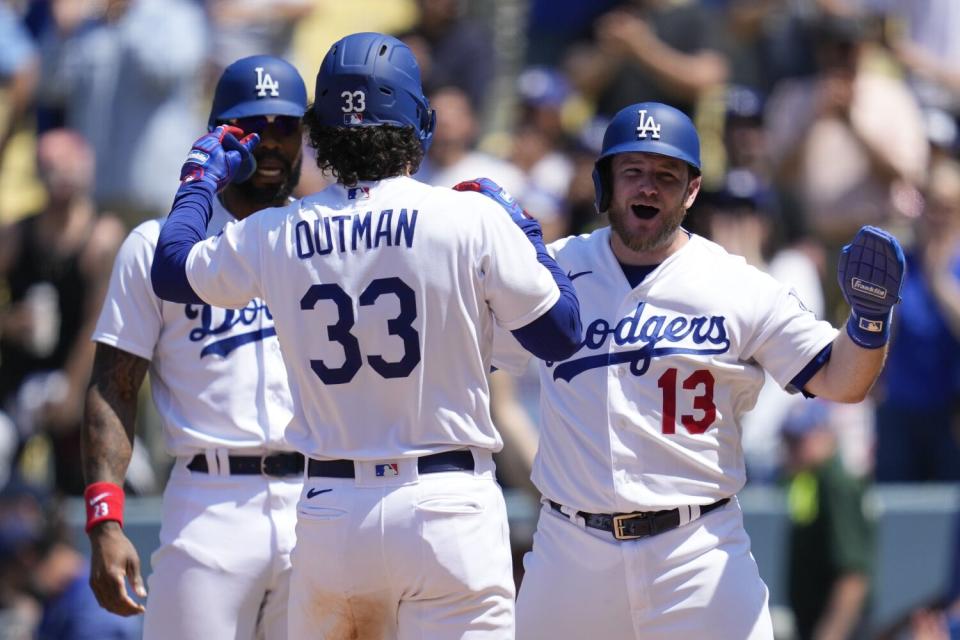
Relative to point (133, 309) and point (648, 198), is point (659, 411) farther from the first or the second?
point (133, 309)

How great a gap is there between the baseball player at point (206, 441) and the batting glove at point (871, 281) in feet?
5.73

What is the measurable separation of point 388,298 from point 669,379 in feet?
3.62

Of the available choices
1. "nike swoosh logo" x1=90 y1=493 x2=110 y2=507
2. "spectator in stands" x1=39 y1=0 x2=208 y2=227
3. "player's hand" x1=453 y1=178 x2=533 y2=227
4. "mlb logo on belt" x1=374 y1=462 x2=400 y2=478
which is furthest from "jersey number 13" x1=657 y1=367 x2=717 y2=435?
"spectator in stands" x1=39 y1=0 x2=208 y2=227

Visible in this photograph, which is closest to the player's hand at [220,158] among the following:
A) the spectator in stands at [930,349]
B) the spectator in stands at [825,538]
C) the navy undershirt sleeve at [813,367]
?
the navy undershirt sleeve at [813,367]

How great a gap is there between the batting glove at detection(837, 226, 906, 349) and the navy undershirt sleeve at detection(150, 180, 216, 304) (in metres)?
1.82

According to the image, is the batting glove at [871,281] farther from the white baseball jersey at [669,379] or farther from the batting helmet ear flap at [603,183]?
the batting helmet ear flap at [603,183]

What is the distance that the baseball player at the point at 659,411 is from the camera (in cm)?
495

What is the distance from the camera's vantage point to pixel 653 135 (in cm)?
509

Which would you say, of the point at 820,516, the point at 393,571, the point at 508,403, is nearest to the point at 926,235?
the point at 820,516

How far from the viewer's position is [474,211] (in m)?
4.40

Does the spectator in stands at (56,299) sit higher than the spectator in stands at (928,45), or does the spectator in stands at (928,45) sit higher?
the spectator in stands at (928,45)

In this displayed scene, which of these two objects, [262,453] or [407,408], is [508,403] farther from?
[407,408]

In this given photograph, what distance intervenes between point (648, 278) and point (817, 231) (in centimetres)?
481

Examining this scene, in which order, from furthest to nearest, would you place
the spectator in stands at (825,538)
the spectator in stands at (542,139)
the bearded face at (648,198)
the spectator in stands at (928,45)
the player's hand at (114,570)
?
1. the spectator in stands at (928,45)
2. the spectator in stands at (542,139)
3. the spectator in stands at (825,538)
4. the bearded face at (648,198)
5. the player's hand at (114,570)
